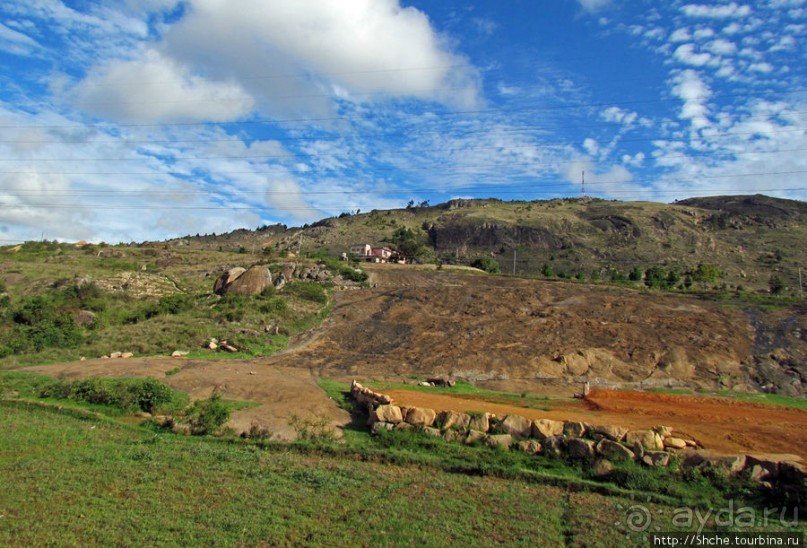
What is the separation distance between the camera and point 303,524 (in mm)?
8234

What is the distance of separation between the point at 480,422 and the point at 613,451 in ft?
11.6

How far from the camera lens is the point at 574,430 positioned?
13586 millimetres

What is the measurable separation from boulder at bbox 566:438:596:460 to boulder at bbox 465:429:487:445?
2.19 meters

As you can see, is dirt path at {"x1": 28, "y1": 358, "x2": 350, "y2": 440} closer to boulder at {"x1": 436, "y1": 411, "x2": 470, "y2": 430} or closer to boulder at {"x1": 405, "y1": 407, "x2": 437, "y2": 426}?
boulder at {"x1": 405, "y1": 407, "x2": 437, "y2": 426}

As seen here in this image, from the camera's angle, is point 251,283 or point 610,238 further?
point 610,238

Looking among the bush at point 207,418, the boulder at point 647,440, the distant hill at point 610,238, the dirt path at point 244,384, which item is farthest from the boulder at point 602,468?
the distant hill at point 610,238

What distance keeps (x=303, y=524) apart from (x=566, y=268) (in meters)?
83.3

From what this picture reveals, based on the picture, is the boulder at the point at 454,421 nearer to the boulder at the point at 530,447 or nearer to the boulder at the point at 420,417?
the boulder at the point at 420,417

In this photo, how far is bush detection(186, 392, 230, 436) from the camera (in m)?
14.3

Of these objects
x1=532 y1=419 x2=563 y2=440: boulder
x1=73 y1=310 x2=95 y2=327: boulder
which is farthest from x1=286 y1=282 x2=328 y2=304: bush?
x1=532 y1=419 x2=563 y2=440: boulder

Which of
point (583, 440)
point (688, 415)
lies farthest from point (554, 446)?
point (688, 415)

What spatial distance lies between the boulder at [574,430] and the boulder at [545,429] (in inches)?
5.3

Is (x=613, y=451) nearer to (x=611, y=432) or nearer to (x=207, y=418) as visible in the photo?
(x=611, y=432)

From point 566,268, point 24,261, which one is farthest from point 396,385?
point 566,268
